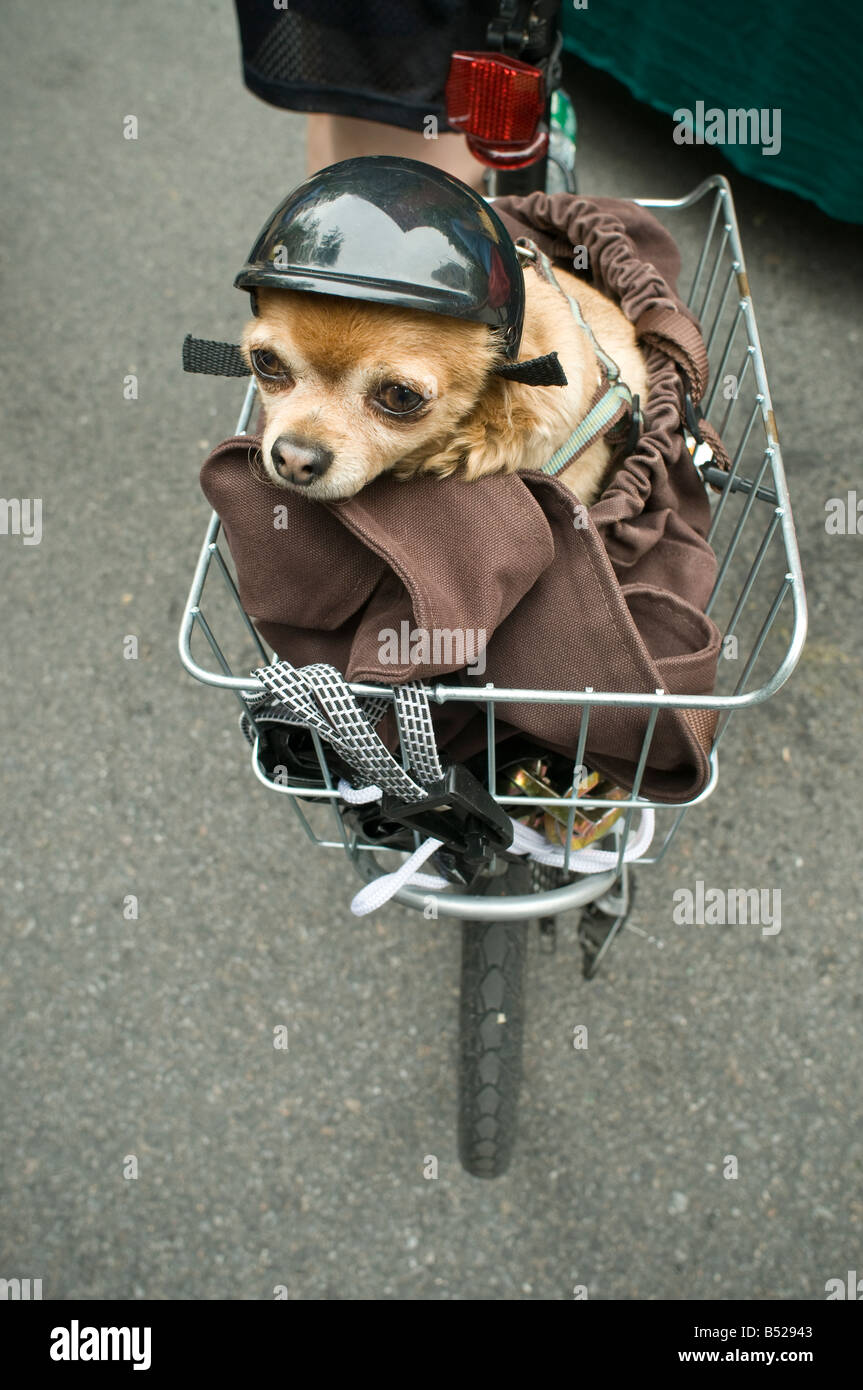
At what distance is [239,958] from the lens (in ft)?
6.75

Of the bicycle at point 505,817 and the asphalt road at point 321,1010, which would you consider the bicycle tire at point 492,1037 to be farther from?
the asphalt road at point 321,1010

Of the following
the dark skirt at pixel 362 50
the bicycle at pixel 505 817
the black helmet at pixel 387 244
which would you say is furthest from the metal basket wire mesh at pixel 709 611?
the dark skirt at pixel 362 50

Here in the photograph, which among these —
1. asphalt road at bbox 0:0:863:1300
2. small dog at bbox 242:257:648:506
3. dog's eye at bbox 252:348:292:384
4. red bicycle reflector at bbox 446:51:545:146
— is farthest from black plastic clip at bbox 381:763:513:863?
red bicycle reflector at bbox 446:51:545:146

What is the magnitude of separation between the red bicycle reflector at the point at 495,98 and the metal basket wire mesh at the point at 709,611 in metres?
0.31

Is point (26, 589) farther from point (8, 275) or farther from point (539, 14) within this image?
point (539, 14)

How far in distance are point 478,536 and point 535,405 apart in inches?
8.0

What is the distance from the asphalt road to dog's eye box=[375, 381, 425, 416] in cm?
131

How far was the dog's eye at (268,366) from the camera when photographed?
3.50ft

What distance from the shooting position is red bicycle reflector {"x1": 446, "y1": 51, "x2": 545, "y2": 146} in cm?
150

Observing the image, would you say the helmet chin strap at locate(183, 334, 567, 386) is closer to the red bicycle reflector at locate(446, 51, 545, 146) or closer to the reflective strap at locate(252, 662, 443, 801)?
the reflective strap at locate(252, 662, 443, 801)

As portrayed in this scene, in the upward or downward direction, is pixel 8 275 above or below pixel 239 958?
above

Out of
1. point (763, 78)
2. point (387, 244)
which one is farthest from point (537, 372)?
point (763, 78)
